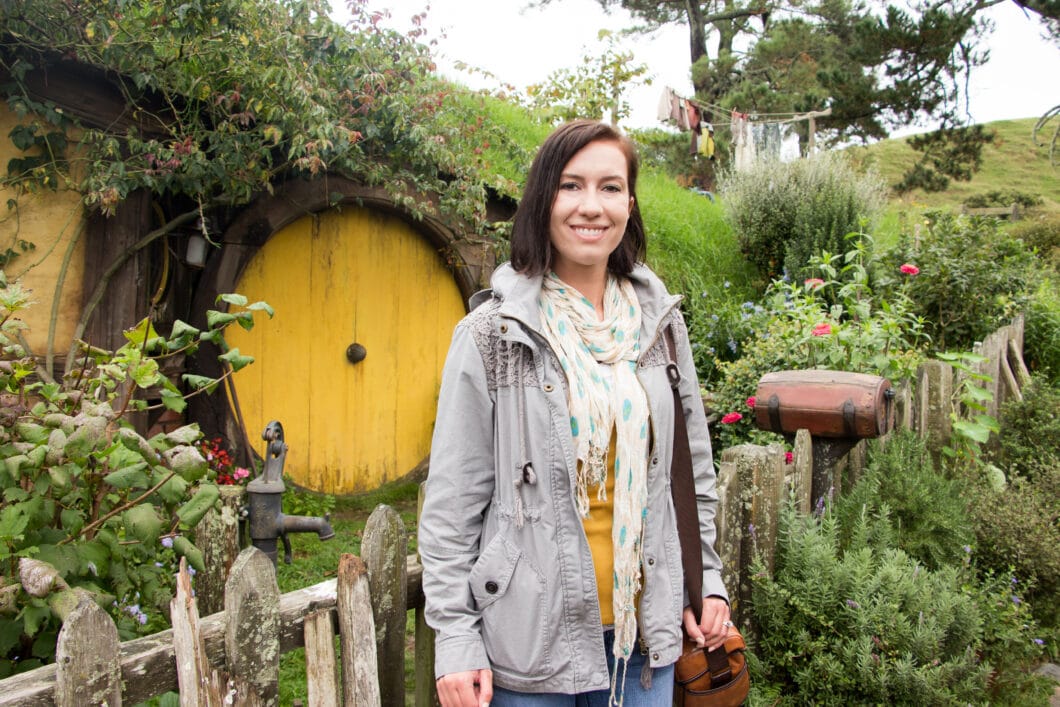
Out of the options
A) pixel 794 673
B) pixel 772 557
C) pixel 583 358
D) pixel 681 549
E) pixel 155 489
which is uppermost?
→ pixel 583 358

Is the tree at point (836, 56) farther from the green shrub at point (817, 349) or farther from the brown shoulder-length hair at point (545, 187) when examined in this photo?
the brown shoulder-length hair at point (545, 187)

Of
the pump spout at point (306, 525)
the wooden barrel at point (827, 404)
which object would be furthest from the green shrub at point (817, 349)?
the pump spout at point (306, 525)

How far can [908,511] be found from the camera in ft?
11.0

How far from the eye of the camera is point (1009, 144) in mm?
32312

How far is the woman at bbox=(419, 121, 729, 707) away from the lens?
157cm

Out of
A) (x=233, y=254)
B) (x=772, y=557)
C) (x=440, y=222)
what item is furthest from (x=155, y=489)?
(x=440, y=222)

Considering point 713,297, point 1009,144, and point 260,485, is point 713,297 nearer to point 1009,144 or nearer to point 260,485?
point 260,485

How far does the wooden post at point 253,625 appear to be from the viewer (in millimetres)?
1549

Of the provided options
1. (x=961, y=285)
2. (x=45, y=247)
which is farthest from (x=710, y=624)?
(x=961, y=285)

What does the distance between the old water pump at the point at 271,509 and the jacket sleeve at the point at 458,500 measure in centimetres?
74

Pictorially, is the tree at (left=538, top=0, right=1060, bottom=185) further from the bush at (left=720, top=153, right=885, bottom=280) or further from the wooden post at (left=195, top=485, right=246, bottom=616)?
the wooden post at (left=195, top=485, right=246, bottom=616)

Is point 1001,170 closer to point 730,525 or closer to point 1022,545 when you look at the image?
point 1022,545

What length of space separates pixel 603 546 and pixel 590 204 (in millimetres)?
748

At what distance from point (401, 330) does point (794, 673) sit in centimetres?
420
